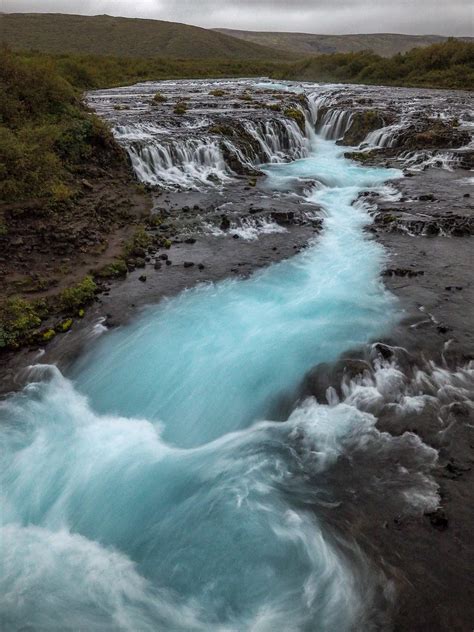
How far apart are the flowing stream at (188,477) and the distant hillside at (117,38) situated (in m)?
143

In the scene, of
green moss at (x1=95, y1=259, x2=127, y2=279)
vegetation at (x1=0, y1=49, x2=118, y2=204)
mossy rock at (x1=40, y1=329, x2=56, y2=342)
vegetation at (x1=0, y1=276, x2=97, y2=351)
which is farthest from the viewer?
vegetation at (x1=0, y1=49, x2=118, y2=204)

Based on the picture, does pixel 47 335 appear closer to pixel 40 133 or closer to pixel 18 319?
pixel 18 319

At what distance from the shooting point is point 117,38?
143 meters

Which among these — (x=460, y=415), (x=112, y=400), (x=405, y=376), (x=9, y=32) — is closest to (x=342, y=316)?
(x=405, y=376)

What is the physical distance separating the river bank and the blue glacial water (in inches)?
18.0

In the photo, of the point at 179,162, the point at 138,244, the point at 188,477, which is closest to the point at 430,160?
the point at 179,162

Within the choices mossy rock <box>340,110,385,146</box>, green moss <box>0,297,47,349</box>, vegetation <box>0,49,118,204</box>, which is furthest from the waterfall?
green moss <box>0,297,47,349</box>

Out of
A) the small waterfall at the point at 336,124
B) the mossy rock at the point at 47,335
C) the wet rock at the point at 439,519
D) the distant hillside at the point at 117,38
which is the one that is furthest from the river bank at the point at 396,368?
the distant hillside at the point at 117,38

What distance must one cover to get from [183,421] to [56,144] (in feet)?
51.0

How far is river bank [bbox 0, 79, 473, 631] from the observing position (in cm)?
617

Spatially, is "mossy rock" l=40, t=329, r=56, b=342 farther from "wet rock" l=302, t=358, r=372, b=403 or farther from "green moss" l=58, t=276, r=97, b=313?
"wet rock" l=302, t=358, r=372, b=403

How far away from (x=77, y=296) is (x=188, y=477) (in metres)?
6.54

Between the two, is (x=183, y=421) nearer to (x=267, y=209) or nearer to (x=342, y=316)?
(x=342, y=316)

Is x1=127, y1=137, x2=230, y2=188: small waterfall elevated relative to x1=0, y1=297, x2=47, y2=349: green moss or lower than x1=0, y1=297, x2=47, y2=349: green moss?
elevated
